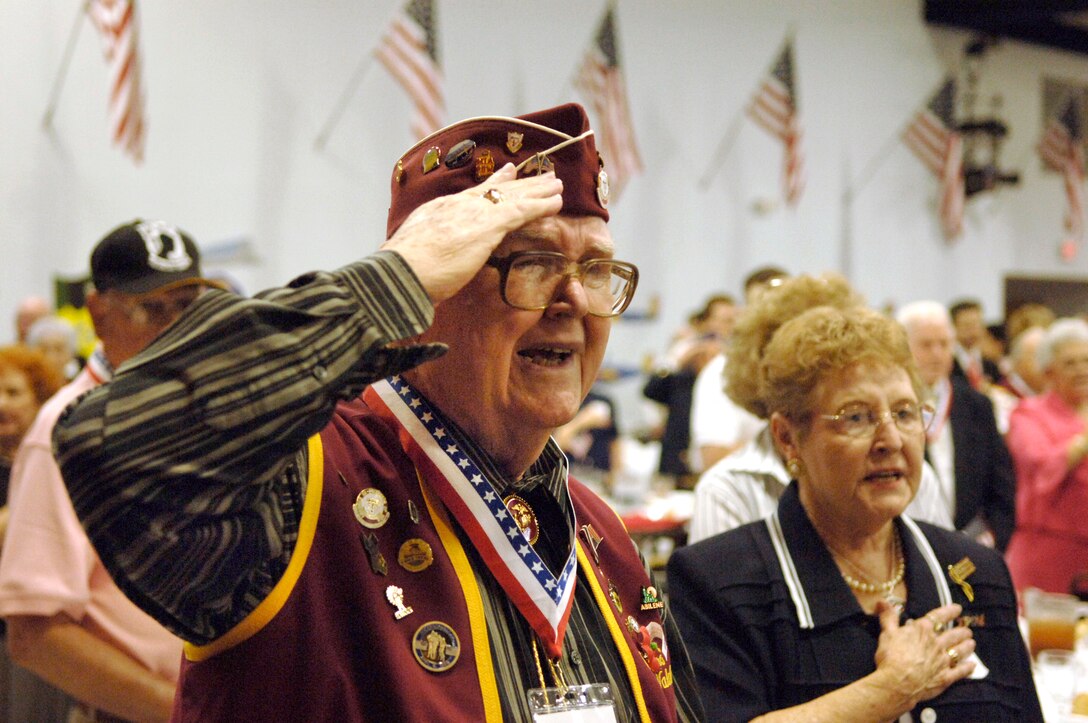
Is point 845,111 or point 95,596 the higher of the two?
point 845,111

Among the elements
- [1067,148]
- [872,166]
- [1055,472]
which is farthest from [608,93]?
[1067,148]

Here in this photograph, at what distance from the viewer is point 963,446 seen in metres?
4.64

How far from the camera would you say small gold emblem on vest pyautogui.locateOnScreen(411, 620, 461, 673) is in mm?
1250

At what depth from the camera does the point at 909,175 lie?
13.5 meters

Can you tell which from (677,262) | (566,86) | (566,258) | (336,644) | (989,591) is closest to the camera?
(336,644)

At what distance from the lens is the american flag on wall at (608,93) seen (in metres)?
9.88

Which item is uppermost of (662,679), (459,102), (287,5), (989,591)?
(287,5)

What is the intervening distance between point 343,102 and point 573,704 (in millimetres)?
8842

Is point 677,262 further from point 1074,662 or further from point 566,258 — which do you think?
point 566,258

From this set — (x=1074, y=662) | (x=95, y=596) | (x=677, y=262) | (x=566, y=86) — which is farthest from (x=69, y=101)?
(x=1074, y=662)

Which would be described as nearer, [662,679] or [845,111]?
[662,679]

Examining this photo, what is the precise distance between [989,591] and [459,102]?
8.45 metres

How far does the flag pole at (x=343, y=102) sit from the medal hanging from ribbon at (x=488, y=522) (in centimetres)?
850

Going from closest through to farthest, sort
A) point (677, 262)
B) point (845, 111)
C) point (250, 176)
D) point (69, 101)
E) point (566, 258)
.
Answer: point (566, 258), point (69, 101), point (250, 176), point (677, 262), point (845, 111)
